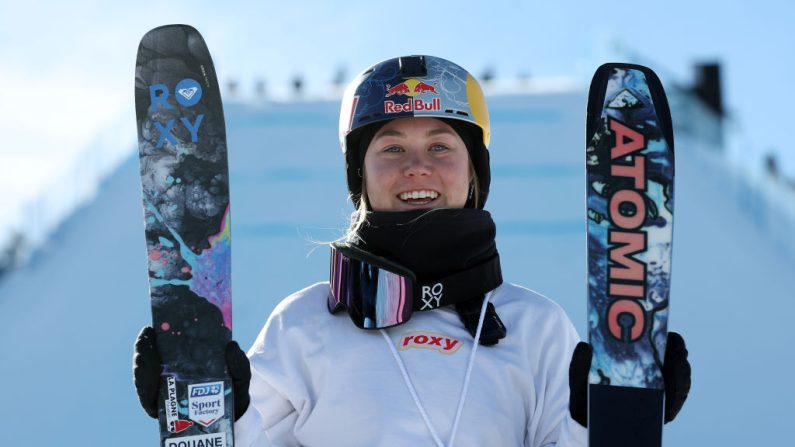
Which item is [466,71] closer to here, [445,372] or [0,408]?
[445,372]

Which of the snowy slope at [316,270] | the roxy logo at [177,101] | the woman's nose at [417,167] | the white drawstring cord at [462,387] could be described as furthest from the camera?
the snowy slope at [316,270]

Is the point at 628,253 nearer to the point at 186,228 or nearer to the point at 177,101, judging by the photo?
the point at 186,228

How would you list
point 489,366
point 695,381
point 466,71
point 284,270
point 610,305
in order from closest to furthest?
point 610,305 < point 489,366 < point 466,71 < point 695,381 < point 284,270

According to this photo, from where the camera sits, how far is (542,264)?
11.4m

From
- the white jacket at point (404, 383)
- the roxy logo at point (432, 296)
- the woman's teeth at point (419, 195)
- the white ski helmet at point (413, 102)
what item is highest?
the white ski helmet at point (413, 102)

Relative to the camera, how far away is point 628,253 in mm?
2939

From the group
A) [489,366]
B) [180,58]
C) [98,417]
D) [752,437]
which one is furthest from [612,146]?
[98,417]

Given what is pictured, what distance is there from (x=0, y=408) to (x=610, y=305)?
7.83 m

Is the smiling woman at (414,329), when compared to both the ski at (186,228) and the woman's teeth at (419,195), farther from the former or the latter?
the ski at (186,228)

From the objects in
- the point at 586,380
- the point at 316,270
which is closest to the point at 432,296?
the point at 586,380

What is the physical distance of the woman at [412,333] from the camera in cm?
304

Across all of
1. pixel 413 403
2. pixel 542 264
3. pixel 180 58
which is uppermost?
pixel 180 58

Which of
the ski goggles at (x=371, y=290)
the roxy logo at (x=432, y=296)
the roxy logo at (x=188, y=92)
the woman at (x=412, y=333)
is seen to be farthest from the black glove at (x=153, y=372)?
the roxy logo at (x=188, y=92)

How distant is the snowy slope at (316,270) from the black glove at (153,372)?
19.0ft
